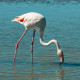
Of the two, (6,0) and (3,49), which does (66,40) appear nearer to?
(3,49)

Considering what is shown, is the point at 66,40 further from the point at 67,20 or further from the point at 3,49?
the point at 67,20

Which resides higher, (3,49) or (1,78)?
(1,78)

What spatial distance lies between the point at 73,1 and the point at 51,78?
62.7 feet

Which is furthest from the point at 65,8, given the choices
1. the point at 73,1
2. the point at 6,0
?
the point at 6,0

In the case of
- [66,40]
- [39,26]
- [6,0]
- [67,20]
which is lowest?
[6,0]

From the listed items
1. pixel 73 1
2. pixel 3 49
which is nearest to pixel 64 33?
pixel 3 49

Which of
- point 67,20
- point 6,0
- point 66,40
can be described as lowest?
point 6,0

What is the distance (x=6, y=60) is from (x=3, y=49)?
4.04 ft

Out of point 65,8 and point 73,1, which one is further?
point 73,1

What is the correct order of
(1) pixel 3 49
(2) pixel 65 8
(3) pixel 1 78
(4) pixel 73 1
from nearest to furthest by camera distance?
(3) pixel 1 78, (1) pixel 3 49, (2) pixel 65 8, (4) pixel 73 1

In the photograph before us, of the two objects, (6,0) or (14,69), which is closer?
(14,69)

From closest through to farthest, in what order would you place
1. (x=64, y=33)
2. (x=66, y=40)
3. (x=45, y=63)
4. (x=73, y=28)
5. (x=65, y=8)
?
(x=45, y=63) → (x=66, y=40) → (x=64, y=33) → (x=73, y=28) → (x=65, y=8)

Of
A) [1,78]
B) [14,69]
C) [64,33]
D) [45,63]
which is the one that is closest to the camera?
[1,78]

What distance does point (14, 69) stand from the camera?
819cm
